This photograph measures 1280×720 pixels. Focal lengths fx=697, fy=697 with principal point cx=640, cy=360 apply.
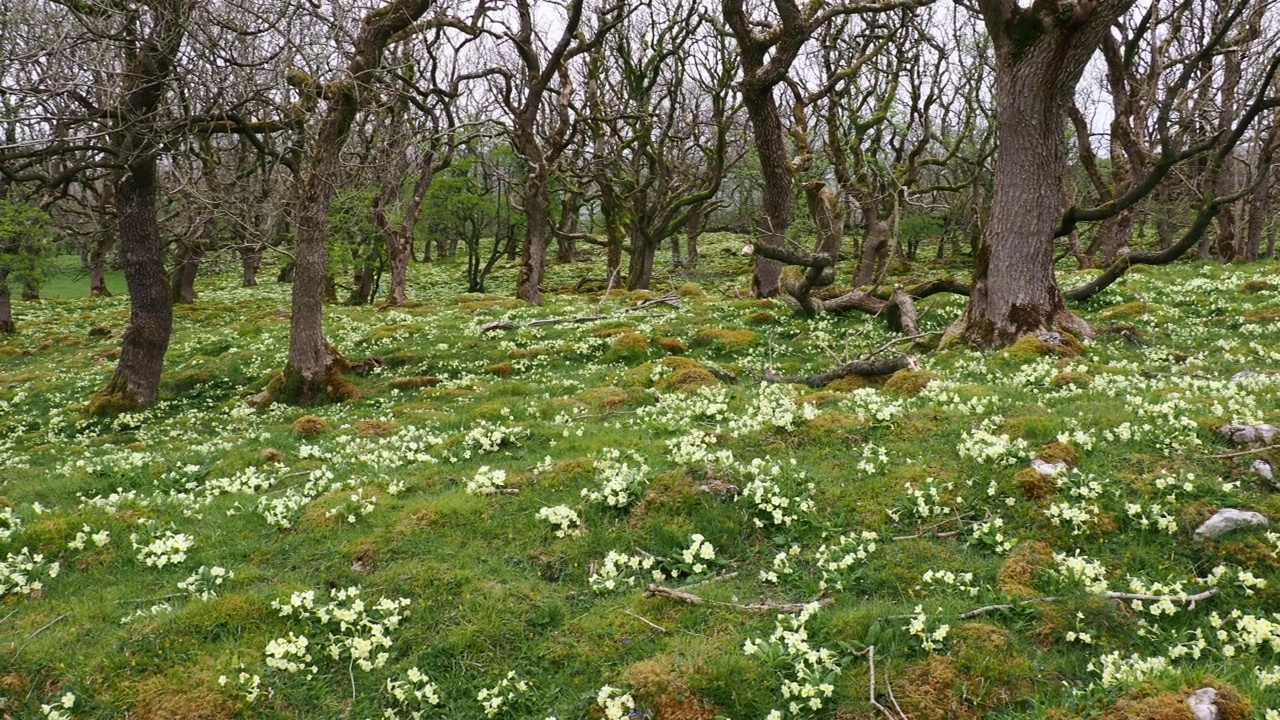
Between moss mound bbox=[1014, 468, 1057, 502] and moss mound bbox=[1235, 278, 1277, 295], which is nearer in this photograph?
moss mound bbox=[1014, 468, 1057, 502]

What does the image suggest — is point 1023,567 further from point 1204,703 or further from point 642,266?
point 642,266

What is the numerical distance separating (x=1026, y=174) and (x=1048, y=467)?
25.0 feet

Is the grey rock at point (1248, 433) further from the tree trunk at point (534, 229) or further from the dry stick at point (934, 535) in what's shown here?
the tree trunk at point (534, 229)

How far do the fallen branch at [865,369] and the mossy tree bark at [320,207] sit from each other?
10656 mm

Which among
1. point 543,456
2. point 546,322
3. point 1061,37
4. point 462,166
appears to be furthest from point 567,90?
point 543,456

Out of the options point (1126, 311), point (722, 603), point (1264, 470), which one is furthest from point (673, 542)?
point (1126, 311)

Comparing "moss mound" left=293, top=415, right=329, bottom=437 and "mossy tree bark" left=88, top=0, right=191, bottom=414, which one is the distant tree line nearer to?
"mossy tree bark" left=88, top=0, right=191, bottom=414

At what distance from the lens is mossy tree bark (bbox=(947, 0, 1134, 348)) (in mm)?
12344

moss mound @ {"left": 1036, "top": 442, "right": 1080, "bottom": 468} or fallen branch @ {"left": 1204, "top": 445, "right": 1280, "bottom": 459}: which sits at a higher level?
fallen branch @ {"left": 1204, "top": 445, "right": 1280, "bottom": 459}

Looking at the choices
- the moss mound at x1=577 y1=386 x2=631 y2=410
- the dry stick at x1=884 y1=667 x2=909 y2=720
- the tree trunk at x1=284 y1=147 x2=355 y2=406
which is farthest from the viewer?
the tree trunk at x1=284 y1=147 x2=355 y2=406

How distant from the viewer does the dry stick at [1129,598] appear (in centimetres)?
561

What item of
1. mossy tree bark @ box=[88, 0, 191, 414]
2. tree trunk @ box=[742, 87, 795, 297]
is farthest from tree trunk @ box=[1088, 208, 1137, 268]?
mossy tree bark @ box=[88, 0, 191, 414]

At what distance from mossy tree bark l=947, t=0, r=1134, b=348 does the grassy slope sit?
1.27m

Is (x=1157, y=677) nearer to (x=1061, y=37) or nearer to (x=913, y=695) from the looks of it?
(x=913, y=695)
